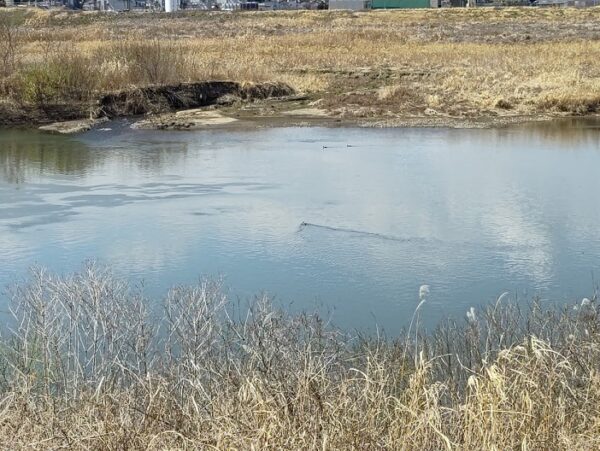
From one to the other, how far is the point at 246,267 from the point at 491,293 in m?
1.79

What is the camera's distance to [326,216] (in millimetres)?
7590

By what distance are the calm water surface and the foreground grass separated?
4.26 ft

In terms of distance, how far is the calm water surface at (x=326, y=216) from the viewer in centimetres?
580

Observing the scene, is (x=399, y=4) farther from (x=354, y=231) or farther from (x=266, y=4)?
(x=354, y=231)

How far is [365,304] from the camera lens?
5410 millimetres

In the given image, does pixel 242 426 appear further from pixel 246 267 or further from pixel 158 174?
pixel 158 174

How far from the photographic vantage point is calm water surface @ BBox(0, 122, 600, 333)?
5.80 metres

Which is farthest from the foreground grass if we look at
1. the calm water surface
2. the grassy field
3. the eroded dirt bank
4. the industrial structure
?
the industrial structure

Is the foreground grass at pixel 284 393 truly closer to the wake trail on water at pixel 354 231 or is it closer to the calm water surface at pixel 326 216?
the calm water surface at pixel 326 216

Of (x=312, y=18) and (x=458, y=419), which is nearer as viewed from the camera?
(x=458, y=419)

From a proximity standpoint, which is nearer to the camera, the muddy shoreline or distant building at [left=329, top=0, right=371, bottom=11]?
the muddy shoreline

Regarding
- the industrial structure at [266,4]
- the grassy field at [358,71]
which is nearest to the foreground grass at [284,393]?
the grassy field at [358,71]

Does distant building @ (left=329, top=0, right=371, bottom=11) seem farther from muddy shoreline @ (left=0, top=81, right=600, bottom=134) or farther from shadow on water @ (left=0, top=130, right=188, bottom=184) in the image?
shadow on water @ (left=0, top=130, right=188, bottom=184)

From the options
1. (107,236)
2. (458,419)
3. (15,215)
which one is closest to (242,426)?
(458,419)
